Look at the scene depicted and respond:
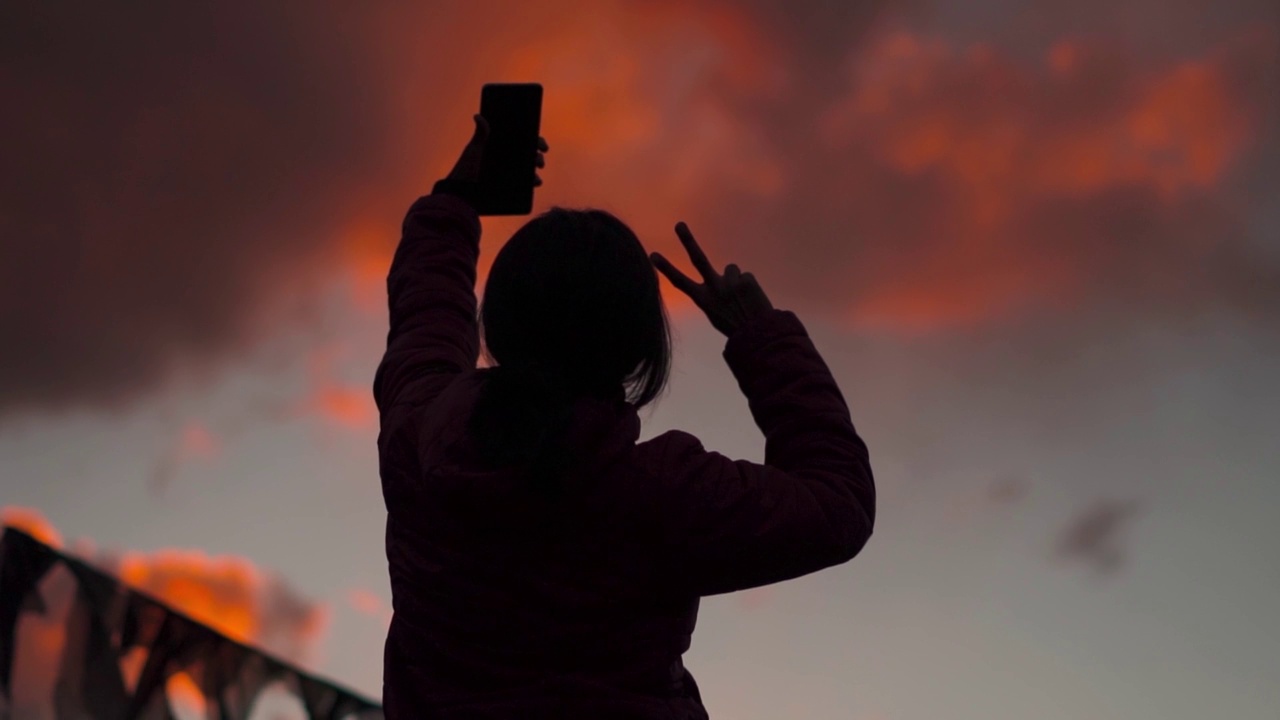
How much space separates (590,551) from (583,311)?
34 centimetres

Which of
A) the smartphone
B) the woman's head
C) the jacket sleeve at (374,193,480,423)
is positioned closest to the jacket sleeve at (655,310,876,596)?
the woman's head

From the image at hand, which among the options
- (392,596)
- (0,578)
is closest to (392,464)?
(392,596)

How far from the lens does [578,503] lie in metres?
1.63

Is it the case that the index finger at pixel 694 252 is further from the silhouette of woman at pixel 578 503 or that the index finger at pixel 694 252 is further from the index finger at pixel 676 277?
the silhouette of woman at pixel 578 503

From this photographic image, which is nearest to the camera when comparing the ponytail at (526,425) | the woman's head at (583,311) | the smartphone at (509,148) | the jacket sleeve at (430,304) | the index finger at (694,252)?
the ponytail at (526,425)

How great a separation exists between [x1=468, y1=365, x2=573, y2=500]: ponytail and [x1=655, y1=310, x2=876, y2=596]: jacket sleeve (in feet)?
0.49

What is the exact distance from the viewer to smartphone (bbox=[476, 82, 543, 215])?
234 cm

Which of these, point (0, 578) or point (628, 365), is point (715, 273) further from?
point (0, 578)

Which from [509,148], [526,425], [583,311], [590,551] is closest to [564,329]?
[583,311]

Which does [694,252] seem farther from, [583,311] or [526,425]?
[526,425]

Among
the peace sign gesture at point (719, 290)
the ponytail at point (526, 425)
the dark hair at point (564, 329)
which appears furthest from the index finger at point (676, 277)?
the ponytail at point (526, 425)

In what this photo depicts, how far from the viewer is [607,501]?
163 centimetres

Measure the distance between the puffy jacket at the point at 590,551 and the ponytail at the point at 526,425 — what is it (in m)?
0.03

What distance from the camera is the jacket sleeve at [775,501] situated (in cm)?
161
